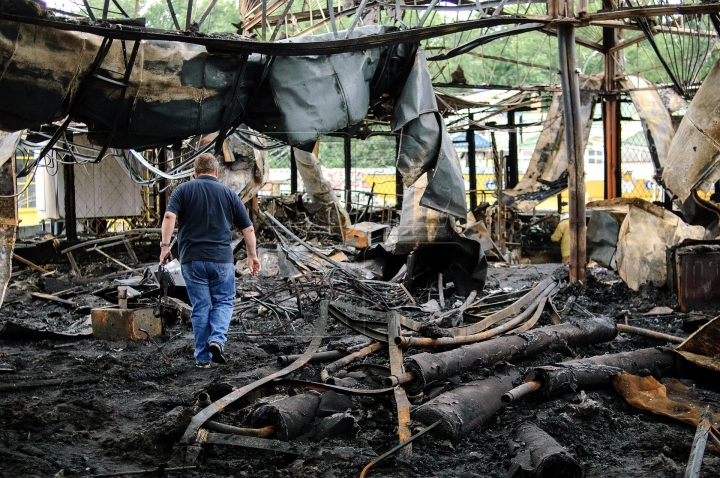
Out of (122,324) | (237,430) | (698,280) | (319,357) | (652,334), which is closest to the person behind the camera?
(237,430)

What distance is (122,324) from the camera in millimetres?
8102

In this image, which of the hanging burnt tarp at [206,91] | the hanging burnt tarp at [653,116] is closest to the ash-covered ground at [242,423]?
the hanging burnt tarp at [206,91]

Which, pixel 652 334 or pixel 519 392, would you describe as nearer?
pixel 519 392

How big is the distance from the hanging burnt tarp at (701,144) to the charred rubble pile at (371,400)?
281 centimetres

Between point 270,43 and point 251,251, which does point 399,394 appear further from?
point 270,43

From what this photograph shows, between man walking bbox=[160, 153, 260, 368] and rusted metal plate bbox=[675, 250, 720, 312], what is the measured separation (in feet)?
18.8

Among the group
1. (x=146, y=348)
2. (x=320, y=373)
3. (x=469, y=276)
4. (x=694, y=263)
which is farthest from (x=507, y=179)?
(x=320, y=373)

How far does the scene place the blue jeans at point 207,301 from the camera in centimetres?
641

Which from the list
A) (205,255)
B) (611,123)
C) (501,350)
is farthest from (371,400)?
(611,123)

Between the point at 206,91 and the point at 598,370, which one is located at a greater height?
the point at 206,91

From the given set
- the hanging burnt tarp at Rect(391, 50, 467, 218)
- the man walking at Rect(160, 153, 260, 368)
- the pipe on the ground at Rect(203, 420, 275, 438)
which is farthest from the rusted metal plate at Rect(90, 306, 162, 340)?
the pipe on the ground at Rect(203, 420, 275, 438)

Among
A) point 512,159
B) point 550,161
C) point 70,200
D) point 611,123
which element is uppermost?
point 611,123

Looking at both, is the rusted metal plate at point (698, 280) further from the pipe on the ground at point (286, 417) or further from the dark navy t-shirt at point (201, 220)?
the pipe on the ground at point (286, 417)

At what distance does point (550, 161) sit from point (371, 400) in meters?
14.2
